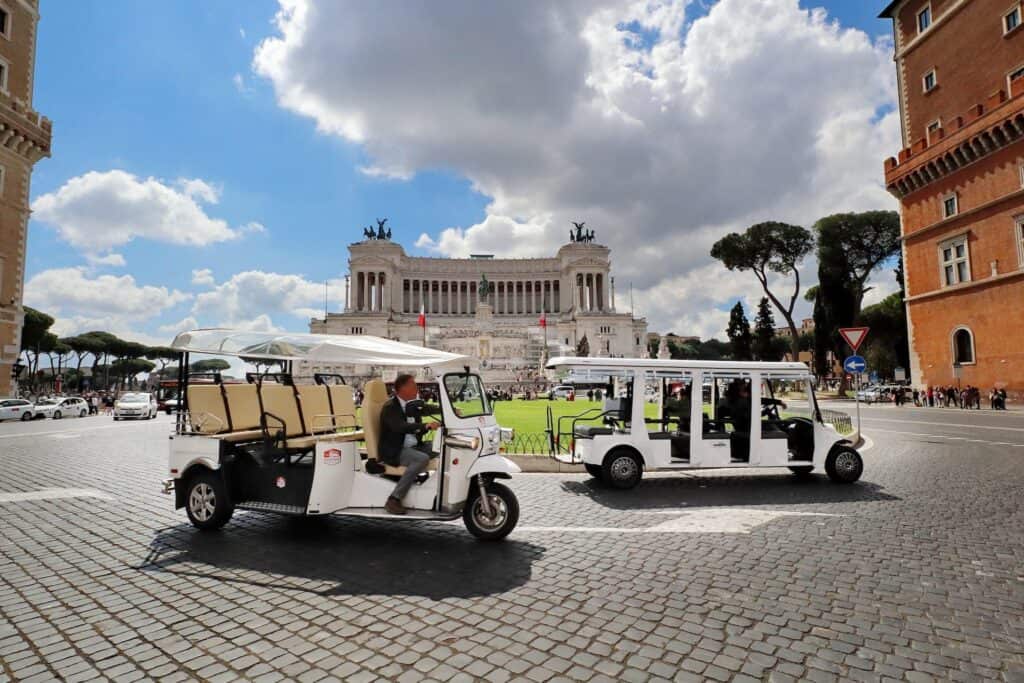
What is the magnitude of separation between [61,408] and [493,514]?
1414 inches

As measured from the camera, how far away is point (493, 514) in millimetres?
6137

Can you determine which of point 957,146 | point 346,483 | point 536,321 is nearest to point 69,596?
point 346,483

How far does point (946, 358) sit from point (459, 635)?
37237mm

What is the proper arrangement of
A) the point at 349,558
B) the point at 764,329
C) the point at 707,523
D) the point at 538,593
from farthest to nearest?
the point at 764,329 < the point at 707,523 < the point at 349,558 < the point at 538,593

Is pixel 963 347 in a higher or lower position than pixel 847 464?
higher

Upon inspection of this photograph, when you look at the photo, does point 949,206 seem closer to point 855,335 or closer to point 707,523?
point 855,335

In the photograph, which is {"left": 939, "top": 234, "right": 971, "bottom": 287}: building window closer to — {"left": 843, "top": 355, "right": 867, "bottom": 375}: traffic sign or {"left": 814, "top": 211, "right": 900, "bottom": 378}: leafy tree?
{"left": 814, "top": 211, "right": 900, "bottom": 378}: leafy tree

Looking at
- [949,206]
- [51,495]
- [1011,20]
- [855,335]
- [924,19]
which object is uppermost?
[924,19]

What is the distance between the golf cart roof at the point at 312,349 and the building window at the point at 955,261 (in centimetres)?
3434

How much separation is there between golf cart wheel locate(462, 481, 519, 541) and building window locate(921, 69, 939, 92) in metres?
39.8

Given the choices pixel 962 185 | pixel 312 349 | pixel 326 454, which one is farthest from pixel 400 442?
pixel 962 185

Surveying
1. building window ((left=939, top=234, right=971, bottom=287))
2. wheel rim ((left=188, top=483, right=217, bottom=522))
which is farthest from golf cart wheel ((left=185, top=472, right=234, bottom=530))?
building window ((left=939, top=234, right=971, bottom=287))

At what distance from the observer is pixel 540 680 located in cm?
331

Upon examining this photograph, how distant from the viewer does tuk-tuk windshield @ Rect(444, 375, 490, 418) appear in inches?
253
